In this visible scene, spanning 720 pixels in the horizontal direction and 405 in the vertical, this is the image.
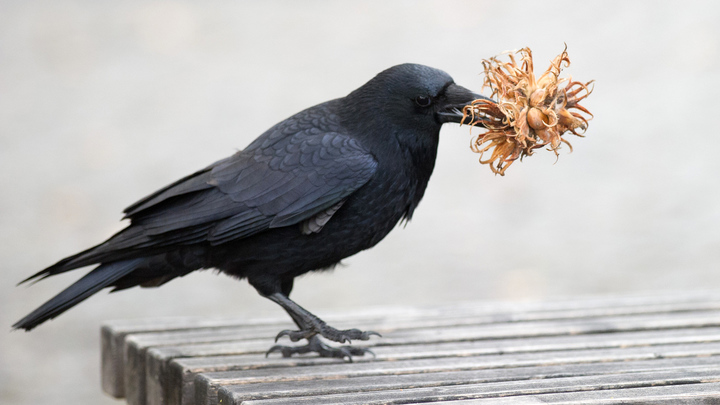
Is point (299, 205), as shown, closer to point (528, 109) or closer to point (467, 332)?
point (528, 109)

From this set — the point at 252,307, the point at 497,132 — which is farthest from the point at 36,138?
the point at 497,132

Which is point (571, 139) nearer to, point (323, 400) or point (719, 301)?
point (719, 301)

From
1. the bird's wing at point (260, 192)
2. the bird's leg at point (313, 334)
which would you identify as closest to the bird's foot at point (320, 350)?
the bird's leg at point (313, 334)

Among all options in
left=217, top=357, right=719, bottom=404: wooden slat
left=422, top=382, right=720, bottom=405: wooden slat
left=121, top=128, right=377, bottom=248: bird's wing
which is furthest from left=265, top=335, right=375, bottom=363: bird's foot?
left=422, top=382, right=720, bottom=405: wooden slat

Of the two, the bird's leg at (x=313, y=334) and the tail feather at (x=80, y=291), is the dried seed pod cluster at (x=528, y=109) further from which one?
the tail feather at (x=80, y=291)

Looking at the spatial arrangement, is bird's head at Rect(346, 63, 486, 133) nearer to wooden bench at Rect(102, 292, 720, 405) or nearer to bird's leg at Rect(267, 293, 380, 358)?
bird's leg at Rect(267, 293, 380, 358)

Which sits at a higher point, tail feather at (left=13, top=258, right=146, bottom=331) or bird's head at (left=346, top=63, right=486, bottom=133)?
bird's head at (left=346, top=63, right=486, bottom=133)
